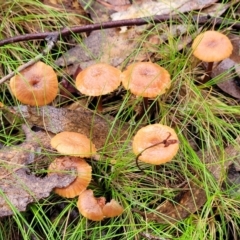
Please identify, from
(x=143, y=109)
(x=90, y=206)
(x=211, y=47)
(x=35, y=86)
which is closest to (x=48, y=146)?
(x=35, y=86)

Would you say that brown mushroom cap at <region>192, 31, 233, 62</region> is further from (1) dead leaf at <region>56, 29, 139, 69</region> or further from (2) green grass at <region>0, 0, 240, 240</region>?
(1) dead leaf at <region>56, 29, 139, 69</region>

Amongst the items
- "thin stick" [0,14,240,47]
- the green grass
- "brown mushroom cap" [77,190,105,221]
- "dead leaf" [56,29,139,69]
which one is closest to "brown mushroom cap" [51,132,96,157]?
the green grass

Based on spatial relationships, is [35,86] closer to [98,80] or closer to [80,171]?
[98,80]

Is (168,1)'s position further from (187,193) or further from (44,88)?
(187,193)

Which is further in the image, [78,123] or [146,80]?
[78,123]

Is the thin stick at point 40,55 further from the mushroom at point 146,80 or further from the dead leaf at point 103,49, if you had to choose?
the mushroom at point 146,80

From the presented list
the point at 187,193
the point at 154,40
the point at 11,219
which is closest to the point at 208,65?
the point at 154,40

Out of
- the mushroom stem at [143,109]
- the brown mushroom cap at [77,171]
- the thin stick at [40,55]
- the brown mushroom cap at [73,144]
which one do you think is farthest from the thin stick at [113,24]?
the brown mushroom cap at [77,171]
